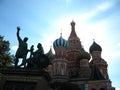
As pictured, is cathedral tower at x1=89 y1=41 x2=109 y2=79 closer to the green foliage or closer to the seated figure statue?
the green foliage

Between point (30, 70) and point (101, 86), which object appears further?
point (101, 86)

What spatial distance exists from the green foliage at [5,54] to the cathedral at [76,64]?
18418 mm

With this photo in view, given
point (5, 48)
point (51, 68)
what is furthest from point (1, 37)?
point (51, 68)

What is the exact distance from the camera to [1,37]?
23.5 meters

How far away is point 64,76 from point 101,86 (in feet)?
29.9

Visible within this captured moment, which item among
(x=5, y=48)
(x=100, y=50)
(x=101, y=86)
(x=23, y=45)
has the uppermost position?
(x=100, y=50)

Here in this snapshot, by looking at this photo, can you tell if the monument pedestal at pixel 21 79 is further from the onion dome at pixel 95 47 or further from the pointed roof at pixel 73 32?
the pointed roof at pixel 73 32

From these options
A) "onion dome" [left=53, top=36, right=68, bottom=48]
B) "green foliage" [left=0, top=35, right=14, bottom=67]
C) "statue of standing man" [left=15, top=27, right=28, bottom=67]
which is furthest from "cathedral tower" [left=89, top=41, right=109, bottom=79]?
"statue of standing man" [left=15, top=27, right=28, bottom=67]

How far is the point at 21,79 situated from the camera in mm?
10531

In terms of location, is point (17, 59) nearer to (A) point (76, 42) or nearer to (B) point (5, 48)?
(B) point (5, 48)

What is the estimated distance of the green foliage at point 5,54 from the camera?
21.7 meters

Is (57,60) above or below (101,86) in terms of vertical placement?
above

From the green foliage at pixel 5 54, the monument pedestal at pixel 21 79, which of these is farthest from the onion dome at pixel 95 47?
the monument pedestal at pixel 21 79

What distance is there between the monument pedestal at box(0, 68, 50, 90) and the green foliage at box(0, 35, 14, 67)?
1091 cm
